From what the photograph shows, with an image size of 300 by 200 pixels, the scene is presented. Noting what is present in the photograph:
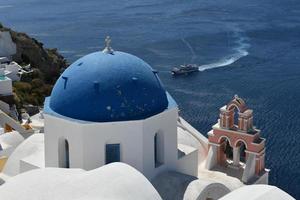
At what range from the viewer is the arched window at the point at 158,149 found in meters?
14.0

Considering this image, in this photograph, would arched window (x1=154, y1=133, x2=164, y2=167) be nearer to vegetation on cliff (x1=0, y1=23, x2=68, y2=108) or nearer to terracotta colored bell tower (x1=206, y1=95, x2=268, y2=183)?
terracotta colored bell tower (x1=206, y1=95, x2=268, y2=183)

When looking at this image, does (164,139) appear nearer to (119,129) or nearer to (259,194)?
(119,129)

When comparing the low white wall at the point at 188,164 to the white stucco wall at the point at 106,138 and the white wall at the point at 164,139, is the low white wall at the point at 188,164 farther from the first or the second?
the white stucco wall at the point at 106,138

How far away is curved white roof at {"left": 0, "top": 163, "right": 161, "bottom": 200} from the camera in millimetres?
10406

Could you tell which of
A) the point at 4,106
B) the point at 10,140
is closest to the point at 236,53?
the point at 4,106

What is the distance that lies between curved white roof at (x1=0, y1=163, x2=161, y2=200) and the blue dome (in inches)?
83.1

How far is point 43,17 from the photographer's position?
8369 centimetres

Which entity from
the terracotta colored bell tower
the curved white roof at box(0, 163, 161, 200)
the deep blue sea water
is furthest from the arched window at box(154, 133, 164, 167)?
the deep blue sea water

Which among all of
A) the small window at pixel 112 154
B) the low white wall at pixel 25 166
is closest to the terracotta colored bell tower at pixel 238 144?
the small window at pixel 112 154

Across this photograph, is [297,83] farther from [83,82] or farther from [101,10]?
[101,10]

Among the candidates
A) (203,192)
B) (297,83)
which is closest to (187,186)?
(203,192)

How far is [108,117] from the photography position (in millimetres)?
13109

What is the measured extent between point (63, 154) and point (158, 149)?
7.76ft

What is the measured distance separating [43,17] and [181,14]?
832 inches
